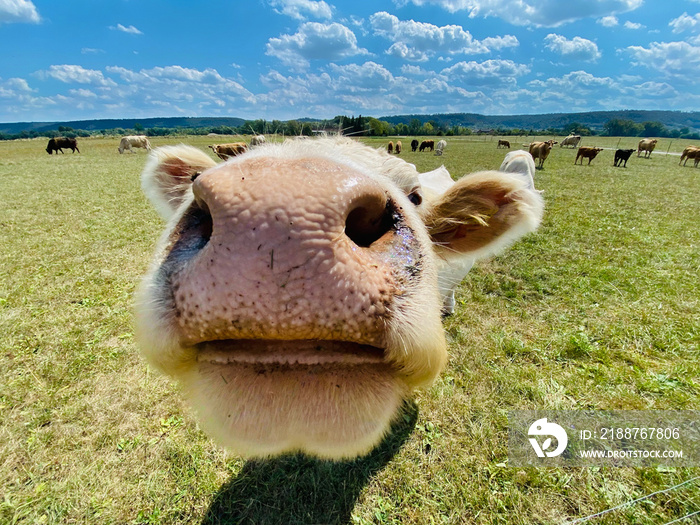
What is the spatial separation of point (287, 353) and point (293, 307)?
0.26 metres

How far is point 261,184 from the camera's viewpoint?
1.26 m

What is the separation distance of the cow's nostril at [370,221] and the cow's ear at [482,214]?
3.33ft

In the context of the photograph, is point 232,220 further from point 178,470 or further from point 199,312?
point 178,470

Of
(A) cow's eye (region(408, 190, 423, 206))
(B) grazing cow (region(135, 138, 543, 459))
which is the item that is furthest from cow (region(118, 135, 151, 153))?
(B) grazing cow (region(135, 138, 543, 459))

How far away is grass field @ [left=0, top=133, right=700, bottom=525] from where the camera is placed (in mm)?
2764

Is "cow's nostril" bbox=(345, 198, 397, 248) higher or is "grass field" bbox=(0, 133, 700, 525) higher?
"cow's nostril" bbox=(345, 198, 397, 248)

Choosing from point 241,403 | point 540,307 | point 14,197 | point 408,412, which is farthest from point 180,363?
point 14,197

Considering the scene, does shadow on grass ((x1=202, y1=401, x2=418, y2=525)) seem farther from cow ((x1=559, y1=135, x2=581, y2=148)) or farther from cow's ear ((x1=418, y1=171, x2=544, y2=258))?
cow ((x1=559, y1=135, x2=581, y2=148))

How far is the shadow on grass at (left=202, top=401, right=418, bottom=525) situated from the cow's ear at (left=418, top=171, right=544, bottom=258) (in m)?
1.55

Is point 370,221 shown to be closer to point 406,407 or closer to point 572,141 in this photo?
point 406,407

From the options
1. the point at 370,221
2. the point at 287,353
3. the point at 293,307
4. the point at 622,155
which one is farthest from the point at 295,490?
the point at 622,155

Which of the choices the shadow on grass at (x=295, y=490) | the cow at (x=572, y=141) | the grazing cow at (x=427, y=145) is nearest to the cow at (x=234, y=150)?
the shadow on grass at (x=295, y=490)

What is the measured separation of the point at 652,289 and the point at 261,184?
7854 mm

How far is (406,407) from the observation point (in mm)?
3768
